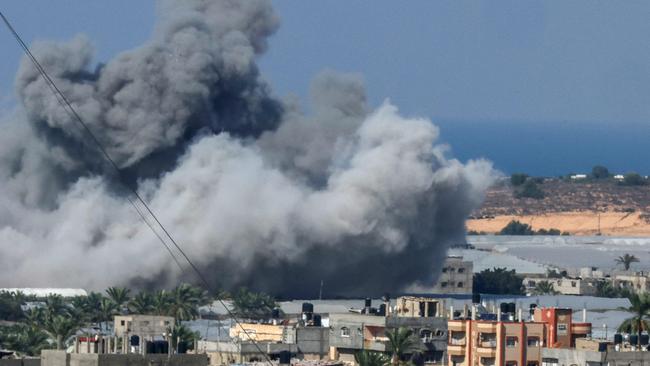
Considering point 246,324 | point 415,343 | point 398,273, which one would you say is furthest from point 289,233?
point 415,343

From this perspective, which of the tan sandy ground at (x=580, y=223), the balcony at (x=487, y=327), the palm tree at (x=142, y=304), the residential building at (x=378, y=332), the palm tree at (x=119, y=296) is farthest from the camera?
the tan sandy ground at (x=580, y=223)

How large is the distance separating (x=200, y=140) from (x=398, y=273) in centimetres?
1162

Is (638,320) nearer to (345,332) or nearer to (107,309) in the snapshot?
(345,332)

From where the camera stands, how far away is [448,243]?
123m

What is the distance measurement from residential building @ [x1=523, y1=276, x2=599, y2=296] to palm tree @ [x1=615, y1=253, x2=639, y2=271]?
1106cm

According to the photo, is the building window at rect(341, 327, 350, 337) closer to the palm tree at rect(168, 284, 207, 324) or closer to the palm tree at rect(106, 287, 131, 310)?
the palm tree at rect(168, 284, 207, 324)

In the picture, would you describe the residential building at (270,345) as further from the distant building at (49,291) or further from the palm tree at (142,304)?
Result: the distant building at (49,291)

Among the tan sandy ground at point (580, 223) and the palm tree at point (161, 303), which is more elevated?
the tan sandy ground at point (580, 223)

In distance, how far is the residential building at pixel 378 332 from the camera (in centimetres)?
Answer: 6869

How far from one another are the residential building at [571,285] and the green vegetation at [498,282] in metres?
0.70

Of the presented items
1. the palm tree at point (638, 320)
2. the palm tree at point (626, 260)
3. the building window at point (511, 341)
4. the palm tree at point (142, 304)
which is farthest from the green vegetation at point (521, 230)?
the building window at point (511, 341)

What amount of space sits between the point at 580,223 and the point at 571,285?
6675 cm

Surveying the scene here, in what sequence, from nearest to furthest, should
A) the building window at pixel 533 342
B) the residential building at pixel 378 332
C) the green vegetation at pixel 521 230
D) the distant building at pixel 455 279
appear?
the building window at pixel 533 342 → the residential building at pixel 378 332 → the distant building at pixel 455 279 → the green vegetation at pixel 521 230

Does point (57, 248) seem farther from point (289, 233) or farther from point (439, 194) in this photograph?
point (439, 194)
